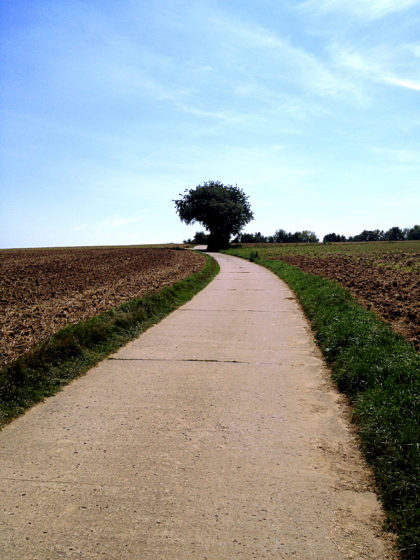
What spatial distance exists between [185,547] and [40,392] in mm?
3267

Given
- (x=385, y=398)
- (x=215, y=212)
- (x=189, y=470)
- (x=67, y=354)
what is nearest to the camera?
(x=189, y=470)

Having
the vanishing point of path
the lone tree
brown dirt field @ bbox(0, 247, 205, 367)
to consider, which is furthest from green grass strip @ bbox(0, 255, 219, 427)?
the lone tree

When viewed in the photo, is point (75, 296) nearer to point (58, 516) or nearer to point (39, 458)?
point (39, 458)

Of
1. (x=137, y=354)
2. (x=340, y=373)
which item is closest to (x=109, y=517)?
(x=340, y=373)

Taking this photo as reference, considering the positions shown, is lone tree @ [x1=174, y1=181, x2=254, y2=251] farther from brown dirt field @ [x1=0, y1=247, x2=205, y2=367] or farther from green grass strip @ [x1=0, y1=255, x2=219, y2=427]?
green grass strip @ [x1=0, y1=255, x2=219, y2=427]

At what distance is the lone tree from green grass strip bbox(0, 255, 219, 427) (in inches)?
2273

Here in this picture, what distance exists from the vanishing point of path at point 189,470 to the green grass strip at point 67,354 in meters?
0.25

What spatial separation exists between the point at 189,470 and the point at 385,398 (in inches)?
90.5

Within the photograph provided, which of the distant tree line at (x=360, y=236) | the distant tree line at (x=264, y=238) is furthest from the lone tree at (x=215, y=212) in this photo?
the distant tree line at (x=360, y=236)

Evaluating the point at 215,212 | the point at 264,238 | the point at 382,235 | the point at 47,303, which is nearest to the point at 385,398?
the point at 47,303

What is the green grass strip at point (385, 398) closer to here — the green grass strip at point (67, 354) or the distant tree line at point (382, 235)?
the green grass strip at point (67, 354)

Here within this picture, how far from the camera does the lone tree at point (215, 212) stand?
68.0 metres

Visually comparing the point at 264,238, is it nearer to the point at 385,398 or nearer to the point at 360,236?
the point at 360,236

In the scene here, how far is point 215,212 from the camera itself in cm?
6756
